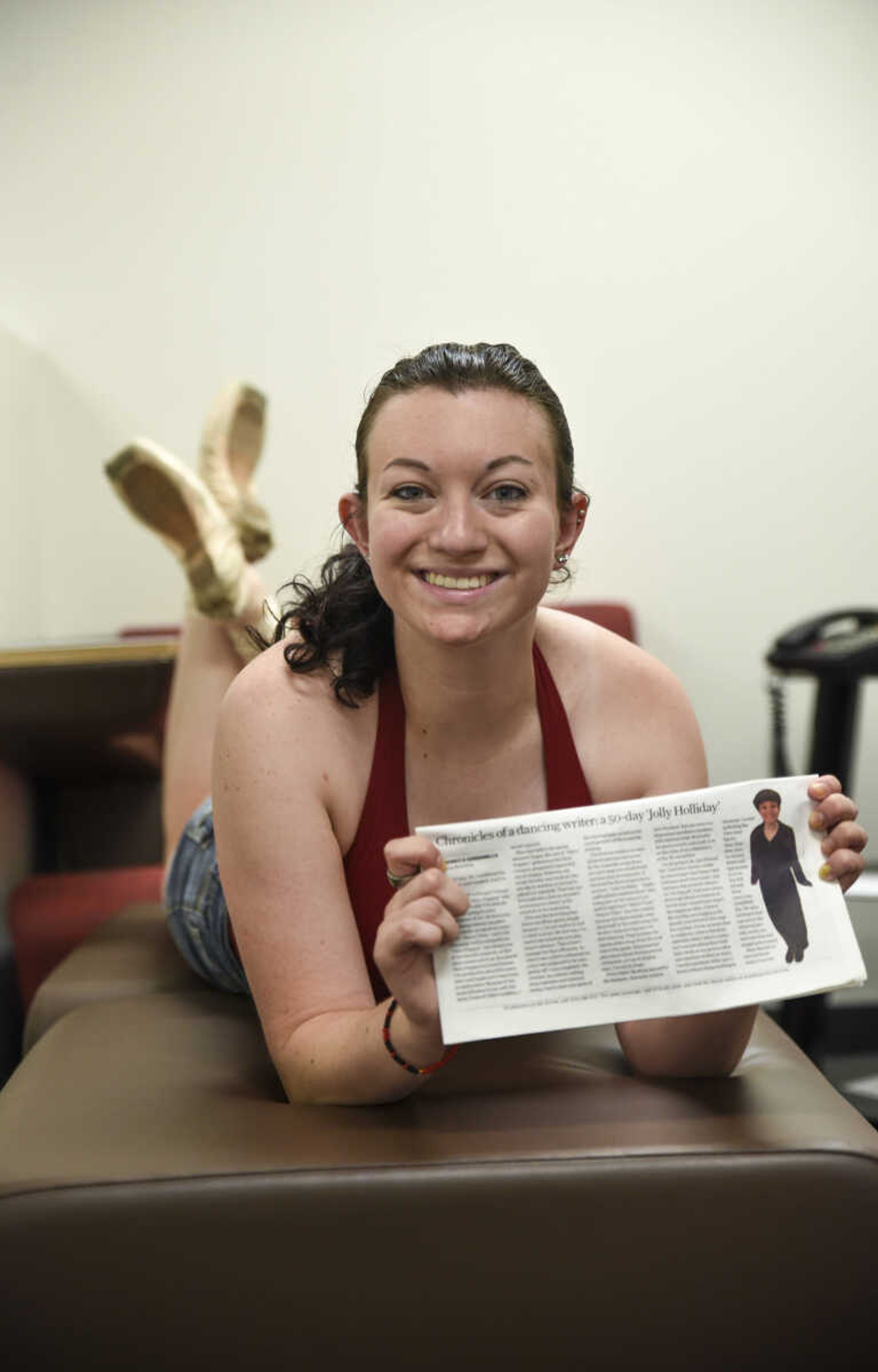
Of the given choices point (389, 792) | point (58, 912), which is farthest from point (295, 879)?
→ point (58, 912)

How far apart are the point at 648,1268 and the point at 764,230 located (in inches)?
31.2

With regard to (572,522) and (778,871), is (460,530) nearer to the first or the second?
(572,522)

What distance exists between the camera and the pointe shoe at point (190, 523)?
1.14m

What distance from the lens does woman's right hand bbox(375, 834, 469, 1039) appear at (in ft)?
2.09

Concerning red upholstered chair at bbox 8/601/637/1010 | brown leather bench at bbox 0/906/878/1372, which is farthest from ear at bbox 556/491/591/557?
red upholstered chair at bbox 8/601/637/1010

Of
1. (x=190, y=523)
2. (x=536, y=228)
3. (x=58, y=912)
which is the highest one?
(x=536, y=228)

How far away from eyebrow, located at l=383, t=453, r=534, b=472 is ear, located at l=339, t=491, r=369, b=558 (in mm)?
64

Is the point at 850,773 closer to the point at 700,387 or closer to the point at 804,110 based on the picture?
the point at 700,387

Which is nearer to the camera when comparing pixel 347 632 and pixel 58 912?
pixel 347 632

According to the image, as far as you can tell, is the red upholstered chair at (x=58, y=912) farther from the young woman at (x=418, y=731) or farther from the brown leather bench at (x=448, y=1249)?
the brown leather bench at (x=448, y=1249)

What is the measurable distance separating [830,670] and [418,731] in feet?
3.76

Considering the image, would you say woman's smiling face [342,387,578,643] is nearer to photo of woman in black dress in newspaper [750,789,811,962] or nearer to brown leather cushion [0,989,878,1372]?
photo of woman in black dress in newspaper [750,789,811,962]

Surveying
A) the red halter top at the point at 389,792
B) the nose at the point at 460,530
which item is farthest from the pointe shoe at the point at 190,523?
the nose at the point at 460,530

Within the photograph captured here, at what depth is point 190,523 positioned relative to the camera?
3.97 feet
